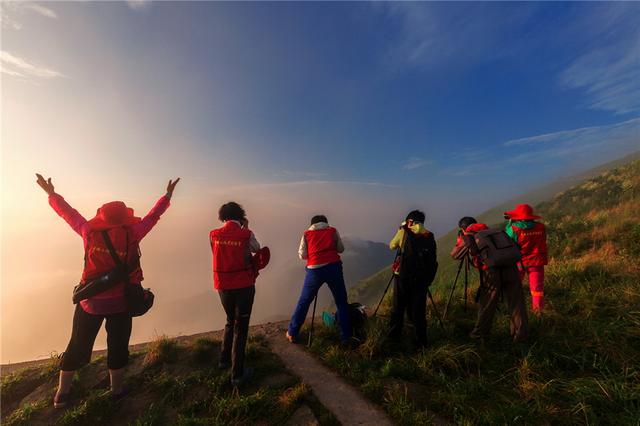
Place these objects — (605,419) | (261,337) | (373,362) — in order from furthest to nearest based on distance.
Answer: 1. (261,337)
2. (373,362)
3. (605,419)

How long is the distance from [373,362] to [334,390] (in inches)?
37.8

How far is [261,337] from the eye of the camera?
6.73 meters

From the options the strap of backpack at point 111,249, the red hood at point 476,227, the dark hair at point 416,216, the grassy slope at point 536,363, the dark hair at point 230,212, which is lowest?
the grassy slope at point 536,363

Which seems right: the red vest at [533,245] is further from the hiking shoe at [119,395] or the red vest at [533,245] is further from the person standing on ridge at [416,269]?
the hiking shoe at [119,395]

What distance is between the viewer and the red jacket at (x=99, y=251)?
4.09 m

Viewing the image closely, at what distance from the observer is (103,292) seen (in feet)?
13.4

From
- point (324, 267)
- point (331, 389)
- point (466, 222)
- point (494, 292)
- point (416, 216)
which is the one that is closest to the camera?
point (331, 389)

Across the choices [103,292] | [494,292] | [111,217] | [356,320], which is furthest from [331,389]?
[111,217]

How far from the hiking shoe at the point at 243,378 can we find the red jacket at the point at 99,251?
6.87 ft

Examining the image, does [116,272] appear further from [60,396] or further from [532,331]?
[532,331]

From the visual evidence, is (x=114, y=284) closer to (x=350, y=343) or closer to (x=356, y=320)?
(x=350, y=343)

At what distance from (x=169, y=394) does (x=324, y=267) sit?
3.37m

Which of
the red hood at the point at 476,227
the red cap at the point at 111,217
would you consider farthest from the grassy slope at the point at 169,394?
the red hood at the point at 476,227

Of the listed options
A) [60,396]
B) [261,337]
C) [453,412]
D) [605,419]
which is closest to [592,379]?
[605,419]
